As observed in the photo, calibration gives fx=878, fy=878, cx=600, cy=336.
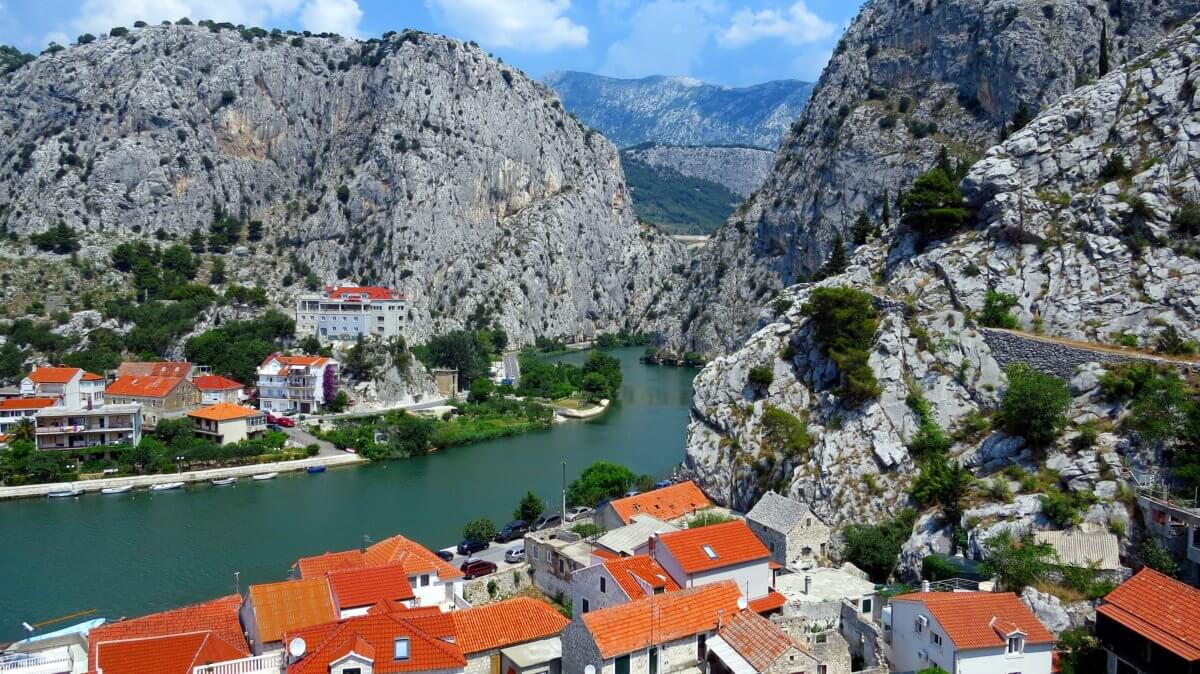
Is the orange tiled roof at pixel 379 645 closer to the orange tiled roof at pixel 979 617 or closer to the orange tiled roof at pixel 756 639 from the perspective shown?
the orange tiled roof at pixel 756 639

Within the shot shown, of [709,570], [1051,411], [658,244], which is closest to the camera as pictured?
[709,570]

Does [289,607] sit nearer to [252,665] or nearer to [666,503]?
[252,665]

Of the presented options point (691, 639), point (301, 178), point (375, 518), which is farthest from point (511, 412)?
point (301, 178)

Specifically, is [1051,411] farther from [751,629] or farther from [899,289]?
[751,629]

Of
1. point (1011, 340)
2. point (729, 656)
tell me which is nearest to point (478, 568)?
point (729, 656)

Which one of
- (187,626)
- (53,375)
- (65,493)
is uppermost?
(53,375)

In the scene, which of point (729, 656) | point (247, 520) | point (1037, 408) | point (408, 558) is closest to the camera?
point (729, 656)
